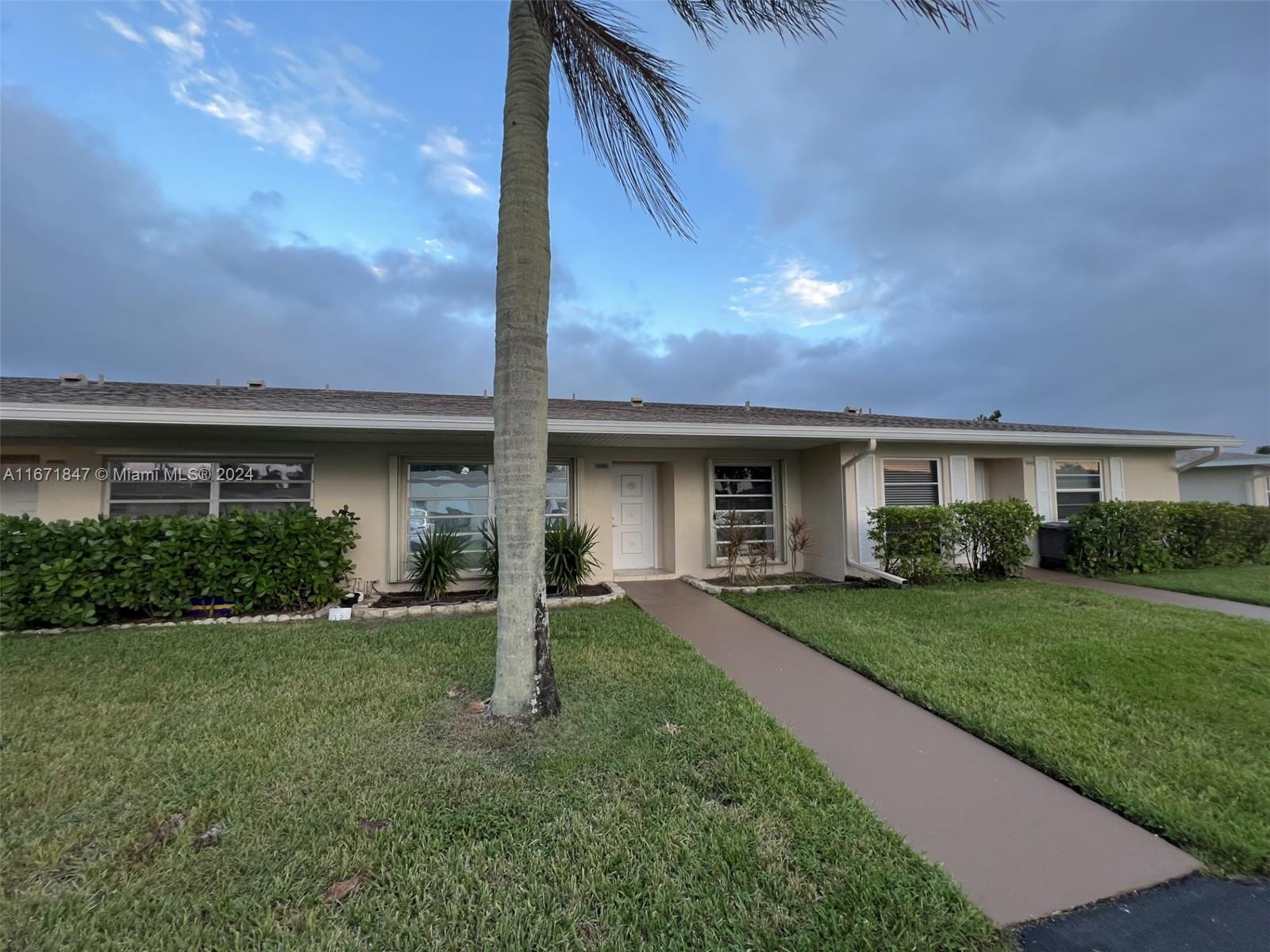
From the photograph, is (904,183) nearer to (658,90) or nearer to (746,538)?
(746,538)

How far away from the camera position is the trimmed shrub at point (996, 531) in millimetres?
8625

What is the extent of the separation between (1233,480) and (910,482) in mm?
14018

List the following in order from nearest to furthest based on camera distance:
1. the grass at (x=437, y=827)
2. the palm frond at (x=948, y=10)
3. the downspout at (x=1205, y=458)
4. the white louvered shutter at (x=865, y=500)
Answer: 1. the grass at (x=437, y=827)
2. the palm frond at (x=948, y=10)
3. the white louvered shutter at (x=865, y=500)
4. the downspout at (x=1205, y=458)

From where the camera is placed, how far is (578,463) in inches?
352

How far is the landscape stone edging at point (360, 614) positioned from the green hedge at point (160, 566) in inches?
4.3

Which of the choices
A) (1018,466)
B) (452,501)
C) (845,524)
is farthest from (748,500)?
(1018,466)

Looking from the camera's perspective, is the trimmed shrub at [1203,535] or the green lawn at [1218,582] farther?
the trimmed shrub at [1203,535]

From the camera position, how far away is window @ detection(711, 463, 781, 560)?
9.64 m

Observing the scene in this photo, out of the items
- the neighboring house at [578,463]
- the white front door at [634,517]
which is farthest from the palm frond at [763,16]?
the white front door at [634,517]

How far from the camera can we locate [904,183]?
404 inches

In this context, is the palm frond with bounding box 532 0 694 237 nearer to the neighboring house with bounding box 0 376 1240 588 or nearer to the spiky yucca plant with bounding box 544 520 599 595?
the neighboring house with bounding box 0 376 1240 588

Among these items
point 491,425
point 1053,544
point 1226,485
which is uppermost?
point 491,425

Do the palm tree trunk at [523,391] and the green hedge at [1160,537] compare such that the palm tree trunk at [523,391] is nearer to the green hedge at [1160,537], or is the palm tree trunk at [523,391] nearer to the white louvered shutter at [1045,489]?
the green hedge at [1160,537]

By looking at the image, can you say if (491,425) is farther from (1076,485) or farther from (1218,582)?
(1076,485)
